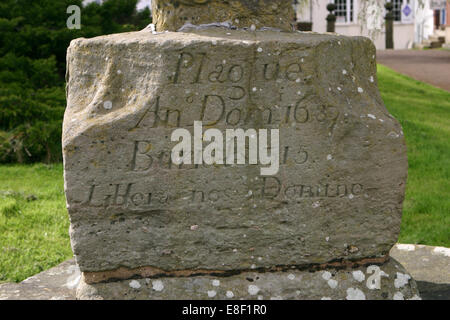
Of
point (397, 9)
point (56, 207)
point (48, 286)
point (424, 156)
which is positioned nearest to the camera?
point (48, 286)

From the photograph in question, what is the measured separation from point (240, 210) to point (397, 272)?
3.03ft

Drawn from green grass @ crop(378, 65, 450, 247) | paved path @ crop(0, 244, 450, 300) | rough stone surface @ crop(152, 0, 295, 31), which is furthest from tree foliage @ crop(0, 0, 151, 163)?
rough stone surface @ crop(152, 0, 295, 31)

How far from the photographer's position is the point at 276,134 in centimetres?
312

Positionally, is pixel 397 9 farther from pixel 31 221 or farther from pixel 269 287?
pixel 269 287

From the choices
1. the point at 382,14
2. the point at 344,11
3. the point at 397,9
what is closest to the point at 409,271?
the point at 382,14

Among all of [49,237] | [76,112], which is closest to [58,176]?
[49,237]

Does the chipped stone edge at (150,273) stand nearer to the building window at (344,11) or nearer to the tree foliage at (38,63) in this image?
the tree foliage at (38,63)

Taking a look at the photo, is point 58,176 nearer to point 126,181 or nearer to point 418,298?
point 126,181

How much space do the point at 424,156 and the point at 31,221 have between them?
4.38 m

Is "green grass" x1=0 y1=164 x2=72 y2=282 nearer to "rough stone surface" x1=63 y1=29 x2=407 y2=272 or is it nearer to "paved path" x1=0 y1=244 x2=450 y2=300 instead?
"paved path" x1=0 y1=244 x2=450 y2=300

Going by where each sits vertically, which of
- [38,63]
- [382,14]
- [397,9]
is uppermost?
[397,9]

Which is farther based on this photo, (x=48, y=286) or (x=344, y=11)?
(x=344, y=11)

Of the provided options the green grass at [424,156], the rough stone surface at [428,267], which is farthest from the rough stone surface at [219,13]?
the green grass at [424,156]

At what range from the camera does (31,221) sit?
5.62m
